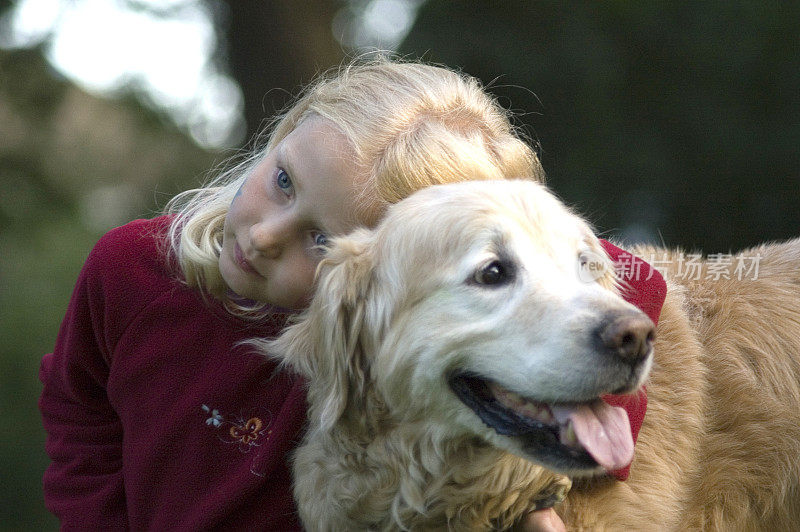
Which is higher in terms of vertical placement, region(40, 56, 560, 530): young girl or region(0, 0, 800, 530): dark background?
region(40, 56, 560, 530): young girl

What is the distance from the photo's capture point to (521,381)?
7.11 feet

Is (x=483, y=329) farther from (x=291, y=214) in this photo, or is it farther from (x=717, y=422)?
(x=717, y=422)

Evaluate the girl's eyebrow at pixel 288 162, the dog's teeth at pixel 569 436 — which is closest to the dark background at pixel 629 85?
the girl's eyebrow at pixel 288 162

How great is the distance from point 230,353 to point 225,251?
0.34 m

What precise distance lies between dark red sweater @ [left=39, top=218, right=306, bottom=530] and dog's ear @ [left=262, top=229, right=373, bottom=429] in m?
0.29

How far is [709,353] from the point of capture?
2805 millimetres

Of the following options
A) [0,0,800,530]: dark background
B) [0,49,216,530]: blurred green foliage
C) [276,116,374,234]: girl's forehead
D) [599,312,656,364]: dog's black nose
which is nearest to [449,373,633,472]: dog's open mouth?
[599,312,656,364]: dog's black nose

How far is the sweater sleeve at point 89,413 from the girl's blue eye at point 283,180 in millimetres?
713

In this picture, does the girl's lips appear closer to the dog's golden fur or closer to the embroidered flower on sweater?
the embroidered flower on sweater

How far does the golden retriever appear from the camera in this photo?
7.19ft

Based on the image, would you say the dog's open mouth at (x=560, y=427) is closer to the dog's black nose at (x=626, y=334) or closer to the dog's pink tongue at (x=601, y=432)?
the dog's pink tongue at (x=601, y=432)

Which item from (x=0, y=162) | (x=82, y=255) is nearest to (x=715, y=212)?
(x=82, y=255)

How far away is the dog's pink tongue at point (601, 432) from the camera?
216cm

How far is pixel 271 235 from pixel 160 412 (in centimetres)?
75
